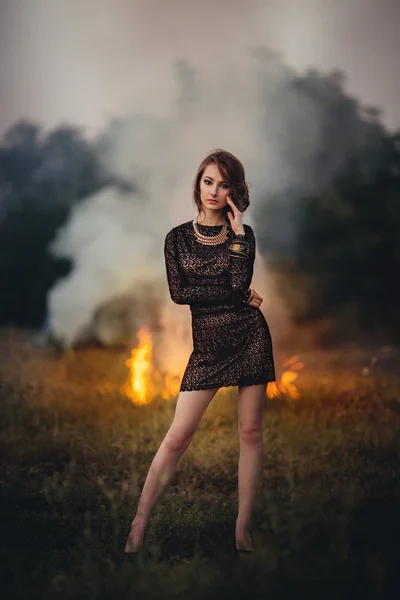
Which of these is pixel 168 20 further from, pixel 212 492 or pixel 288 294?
pixel 212 492

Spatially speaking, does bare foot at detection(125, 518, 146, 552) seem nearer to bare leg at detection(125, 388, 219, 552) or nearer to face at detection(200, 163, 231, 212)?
bare leg at detection(125, 388, 219, 552)

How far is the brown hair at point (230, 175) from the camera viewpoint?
121 inches

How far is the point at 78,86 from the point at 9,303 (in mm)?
1589

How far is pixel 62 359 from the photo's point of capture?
5094 millimetres

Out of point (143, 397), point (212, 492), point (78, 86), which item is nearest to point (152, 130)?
point (78, 86)

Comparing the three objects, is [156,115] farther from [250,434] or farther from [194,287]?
[250,434]

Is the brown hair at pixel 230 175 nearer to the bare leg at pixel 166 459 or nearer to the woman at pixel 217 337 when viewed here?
the woman at pixel 217 337


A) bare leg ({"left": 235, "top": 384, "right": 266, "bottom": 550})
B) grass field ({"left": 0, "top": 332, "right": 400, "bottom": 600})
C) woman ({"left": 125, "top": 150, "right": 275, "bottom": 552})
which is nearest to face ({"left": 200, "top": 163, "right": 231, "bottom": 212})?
woman ({"left": 125, "top": 150, "right": 275, "bottom": 552})

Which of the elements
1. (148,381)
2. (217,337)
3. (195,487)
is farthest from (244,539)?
(148,381)

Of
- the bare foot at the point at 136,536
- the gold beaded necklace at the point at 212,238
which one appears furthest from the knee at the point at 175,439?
the gold beaded necklace at the point at 212,238

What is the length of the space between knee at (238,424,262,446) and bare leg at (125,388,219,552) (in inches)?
8.1

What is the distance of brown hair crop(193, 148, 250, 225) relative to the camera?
10.1ft

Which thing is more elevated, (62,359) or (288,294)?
(288,294)

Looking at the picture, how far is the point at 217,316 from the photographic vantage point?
307cm
